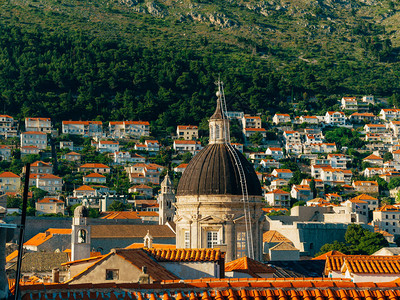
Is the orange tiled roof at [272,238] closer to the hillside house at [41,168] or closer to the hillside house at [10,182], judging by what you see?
the hillside house at [10,182]

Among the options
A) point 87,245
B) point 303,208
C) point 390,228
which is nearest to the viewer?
point 87,245

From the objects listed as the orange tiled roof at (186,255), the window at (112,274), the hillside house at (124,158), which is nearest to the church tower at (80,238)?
the orange tiled roof at (186,255)

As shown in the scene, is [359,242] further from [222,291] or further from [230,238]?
[222,291]

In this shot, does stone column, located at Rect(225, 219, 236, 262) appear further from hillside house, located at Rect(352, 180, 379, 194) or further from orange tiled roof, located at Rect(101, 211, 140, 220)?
hillside house, located at Rect(352, 180, 379, 194)

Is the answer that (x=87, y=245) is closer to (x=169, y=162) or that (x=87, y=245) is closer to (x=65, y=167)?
(x=65, y=167)

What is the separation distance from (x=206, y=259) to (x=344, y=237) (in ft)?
274

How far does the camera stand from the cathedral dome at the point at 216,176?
150 ft

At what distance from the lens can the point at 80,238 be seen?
51219mm

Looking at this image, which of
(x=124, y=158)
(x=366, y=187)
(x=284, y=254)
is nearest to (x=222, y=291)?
(x=284, y=254)

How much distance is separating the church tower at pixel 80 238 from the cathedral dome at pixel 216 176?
20.6ft

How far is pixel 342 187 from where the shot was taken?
18275 cm

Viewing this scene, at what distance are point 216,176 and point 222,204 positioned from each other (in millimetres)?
1286

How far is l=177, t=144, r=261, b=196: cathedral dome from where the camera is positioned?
1805 inches

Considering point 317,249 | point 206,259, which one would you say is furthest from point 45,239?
point 206,259
